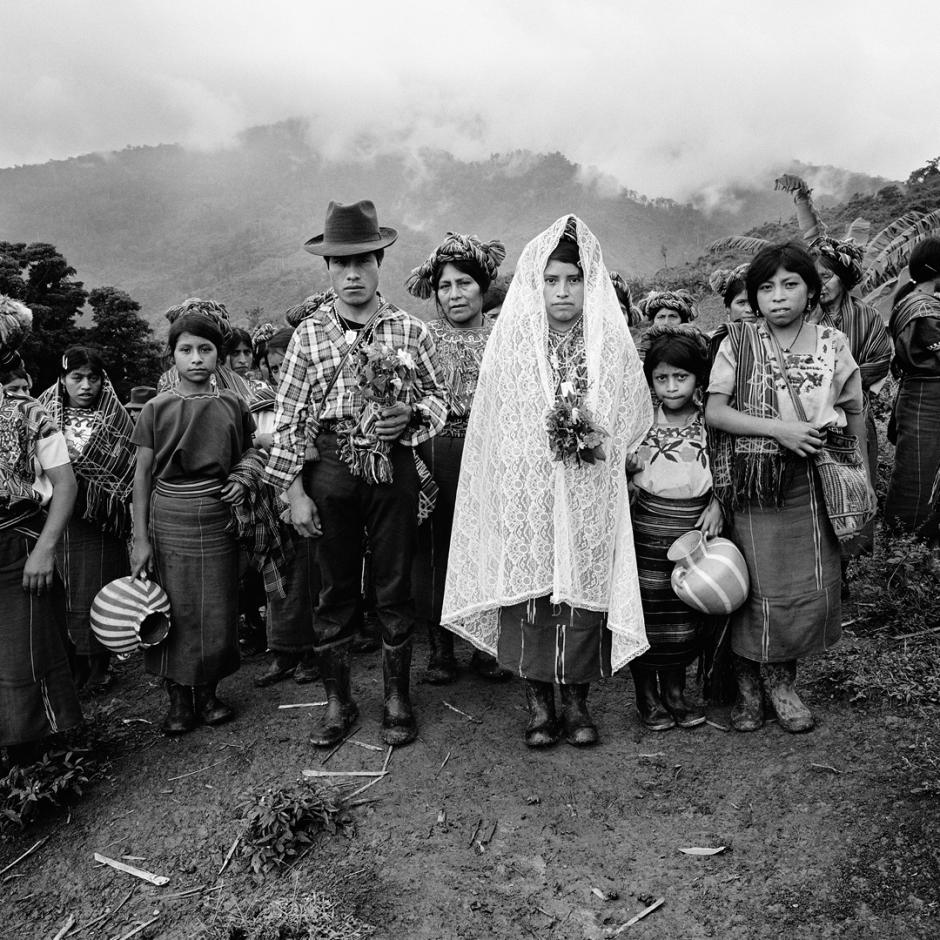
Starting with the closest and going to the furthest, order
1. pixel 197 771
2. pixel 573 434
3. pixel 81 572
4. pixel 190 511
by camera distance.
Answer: pixel 573 434, pixel 197 771, pixel 190 511, pixel 81 572

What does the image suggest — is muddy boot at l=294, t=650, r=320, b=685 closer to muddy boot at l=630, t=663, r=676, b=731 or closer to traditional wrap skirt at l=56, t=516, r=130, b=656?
traditional wrap skirt at l=56, t=516, r=130, b=656

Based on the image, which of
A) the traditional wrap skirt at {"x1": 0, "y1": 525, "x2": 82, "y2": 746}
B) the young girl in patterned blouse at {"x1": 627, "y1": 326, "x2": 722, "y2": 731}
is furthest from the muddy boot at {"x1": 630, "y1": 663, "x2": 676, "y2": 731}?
the traditional wrap skirt at {"x1": 0, "y1": 525, "x2": 82, "y2": 746}

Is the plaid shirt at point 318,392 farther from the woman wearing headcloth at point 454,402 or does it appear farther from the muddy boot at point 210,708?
the muddy boot at point 210,708

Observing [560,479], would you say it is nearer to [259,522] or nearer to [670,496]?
[670,496]

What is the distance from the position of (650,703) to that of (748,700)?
46 cm

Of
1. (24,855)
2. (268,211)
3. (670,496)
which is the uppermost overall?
(268,211)

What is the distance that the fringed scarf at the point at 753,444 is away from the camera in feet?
11.1

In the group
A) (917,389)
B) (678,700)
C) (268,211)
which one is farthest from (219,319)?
(268,211)

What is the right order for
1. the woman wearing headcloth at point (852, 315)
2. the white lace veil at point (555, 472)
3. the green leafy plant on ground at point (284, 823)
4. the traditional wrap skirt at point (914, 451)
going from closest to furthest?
1. the green leafy plant on ground at point (284, 823)
2. the white lace veil at point (555, 472)
3. the woman wearing headcloth at point (852, 315)
4. the traditional wrap skirt at point (914, 451)

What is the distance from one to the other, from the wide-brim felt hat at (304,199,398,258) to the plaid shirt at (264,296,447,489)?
270mm

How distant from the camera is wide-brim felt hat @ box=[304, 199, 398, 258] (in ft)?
11.5

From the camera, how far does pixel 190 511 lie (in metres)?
3.95

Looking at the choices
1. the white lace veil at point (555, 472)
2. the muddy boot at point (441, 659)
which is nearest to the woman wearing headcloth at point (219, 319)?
the muddy boot at point (441, 659)

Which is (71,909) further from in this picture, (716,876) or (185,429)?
(716,876)
